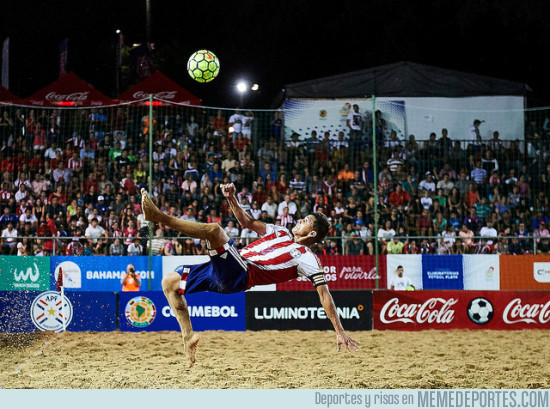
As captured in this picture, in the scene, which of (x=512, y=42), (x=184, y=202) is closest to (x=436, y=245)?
(x=184, y=202)

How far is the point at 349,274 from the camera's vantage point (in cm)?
1603

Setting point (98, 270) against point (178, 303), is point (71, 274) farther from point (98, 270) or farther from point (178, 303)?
point (178, 303)

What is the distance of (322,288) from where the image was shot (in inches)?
281

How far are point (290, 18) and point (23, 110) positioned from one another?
17540 mm

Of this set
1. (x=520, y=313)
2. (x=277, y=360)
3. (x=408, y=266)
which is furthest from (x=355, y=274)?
(x=277, y=360)

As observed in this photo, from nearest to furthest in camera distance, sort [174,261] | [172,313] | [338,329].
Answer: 1. [338,329]
2. [172,313]
3. [174,261]

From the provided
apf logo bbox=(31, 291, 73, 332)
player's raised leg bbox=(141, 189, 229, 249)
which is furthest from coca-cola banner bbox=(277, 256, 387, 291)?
player's raised leg bbox=(141, 189, 229, 249)

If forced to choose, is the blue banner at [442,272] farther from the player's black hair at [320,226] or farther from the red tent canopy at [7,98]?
the red tent canopy at [7,98]

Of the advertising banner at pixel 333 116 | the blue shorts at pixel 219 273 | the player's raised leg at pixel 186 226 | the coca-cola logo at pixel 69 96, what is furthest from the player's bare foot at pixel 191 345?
the coca-cola logo at pixel 69 96

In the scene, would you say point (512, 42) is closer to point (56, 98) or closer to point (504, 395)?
point (56, 98)

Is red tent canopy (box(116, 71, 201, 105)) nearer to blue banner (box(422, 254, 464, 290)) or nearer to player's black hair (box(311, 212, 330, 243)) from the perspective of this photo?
blue banner (box(422, 254, 464, 290))

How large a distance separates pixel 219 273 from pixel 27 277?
9.91 meters

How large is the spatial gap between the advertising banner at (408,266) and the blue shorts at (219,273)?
30.1 feet

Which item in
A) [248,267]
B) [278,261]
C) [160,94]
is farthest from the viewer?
[160,94]
